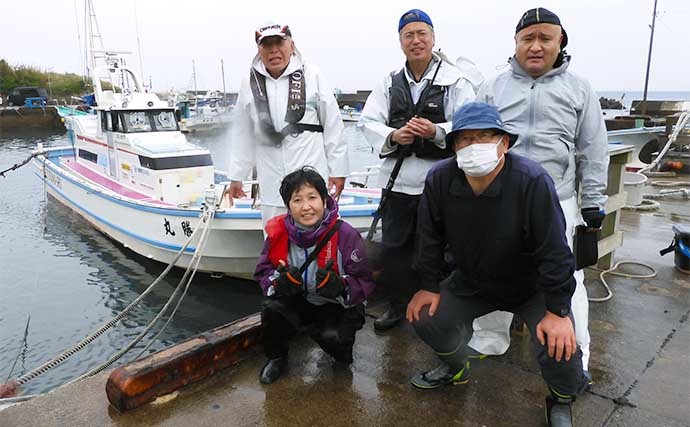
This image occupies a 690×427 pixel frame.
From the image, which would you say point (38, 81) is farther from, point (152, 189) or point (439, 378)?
point (439, 378)

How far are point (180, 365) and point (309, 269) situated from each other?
0.86 metres

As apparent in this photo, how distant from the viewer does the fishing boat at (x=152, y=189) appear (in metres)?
7.73

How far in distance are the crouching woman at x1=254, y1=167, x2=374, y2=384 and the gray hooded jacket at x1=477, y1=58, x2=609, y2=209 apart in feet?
3.38

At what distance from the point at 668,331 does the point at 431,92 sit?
2191mm

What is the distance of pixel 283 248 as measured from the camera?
2.59 meters

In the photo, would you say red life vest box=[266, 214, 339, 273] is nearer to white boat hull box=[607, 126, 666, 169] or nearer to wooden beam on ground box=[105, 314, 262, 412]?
wooden beam on ground box=[105, 314, 262, 412]

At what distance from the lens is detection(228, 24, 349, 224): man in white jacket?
122 inches

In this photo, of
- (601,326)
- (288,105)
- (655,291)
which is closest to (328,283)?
(288,105)

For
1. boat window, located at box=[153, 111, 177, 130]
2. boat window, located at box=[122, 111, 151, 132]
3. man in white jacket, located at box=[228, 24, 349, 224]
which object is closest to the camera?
man in white jacket, located at box=[228, 24, 349, 224]

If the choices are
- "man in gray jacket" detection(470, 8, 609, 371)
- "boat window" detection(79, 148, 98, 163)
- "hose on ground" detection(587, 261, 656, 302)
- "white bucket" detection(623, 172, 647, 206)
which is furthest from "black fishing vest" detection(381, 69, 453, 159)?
"boat window" detection(79, 148, 98, 163)

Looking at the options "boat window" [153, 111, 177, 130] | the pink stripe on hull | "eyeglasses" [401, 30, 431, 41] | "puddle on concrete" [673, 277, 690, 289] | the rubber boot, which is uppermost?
"eyeglasses" [401, 30, 431, 41]

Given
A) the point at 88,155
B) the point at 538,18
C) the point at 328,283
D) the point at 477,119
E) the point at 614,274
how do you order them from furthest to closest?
the point at 88,155 → the point at 614,274 → the point at 328,283 → the point at 538,18 → the point at 477,119

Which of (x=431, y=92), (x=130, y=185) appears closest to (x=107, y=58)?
(x=130, y=185)

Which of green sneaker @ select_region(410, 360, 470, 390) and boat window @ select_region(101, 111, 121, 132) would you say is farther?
boat window @ select_region(101, 111, 121, 132)
